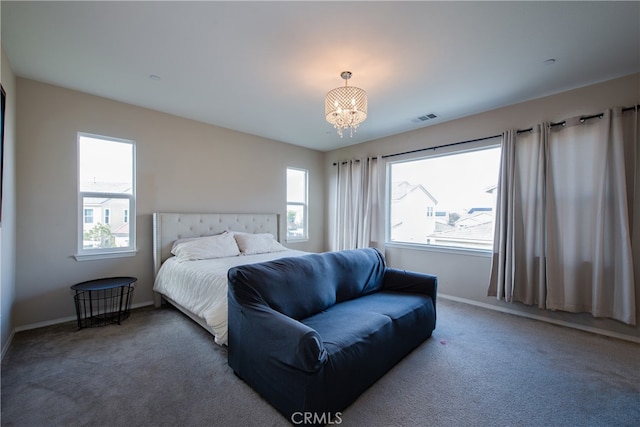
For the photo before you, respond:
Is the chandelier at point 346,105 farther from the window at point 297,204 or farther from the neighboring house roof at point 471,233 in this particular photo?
the window at point 297,204

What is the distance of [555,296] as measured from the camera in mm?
3021

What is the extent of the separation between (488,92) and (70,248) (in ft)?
17.0

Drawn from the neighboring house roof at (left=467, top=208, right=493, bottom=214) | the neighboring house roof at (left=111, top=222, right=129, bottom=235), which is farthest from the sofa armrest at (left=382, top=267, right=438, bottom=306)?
the neighboring house roof at (left=111, top=222, right=129, bottom=235)

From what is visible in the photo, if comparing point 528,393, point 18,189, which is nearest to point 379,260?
point 528,393

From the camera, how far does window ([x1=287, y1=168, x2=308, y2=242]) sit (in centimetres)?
537

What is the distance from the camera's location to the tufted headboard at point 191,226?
3.52 m

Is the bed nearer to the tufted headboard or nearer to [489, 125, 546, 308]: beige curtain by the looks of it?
the tufted headboard

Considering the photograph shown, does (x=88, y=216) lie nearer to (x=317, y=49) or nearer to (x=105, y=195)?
(x=105, y=195)

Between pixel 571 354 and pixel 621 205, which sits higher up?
pixel 621 205

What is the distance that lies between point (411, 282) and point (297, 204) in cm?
310

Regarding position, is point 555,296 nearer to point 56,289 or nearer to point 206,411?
point 206,411

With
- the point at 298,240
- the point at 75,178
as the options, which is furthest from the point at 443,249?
the point at 75,178

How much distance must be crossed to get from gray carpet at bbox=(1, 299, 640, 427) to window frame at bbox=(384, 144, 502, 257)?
1234 millimetres

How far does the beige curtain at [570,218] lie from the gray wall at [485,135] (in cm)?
14
